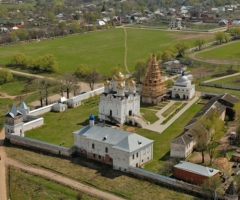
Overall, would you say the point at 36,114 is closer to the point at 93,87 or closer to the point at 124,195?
the point at 93,87

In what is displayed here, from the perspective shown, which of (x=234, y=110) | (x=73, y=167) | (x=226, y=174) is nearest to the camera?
(x=226, y=174)

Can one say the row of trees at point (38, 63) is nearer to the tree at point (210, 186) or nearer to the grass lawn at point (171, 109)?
the grass lawn at point (171, 109)

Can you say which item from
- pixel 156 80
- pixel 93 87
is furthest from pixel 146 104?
pixel 93 87

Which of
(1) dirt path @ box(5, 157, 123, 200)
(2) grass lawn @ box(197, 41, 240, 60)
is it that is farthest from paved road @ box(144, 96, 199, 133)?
(2) grass lawn @ box(197, 41, 240, 60)

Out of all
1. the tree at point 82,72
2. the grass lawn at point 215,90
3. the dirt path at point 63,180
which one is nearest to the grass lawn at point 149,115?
the grass lawn at point 215,90

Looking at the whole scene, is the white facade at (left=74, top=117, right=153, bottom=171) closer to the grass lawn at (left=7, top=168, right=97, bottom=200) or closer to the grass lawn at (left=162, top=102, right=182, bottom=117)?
the grass lawn at (left=7, top=168, right=97, bottom=200)
